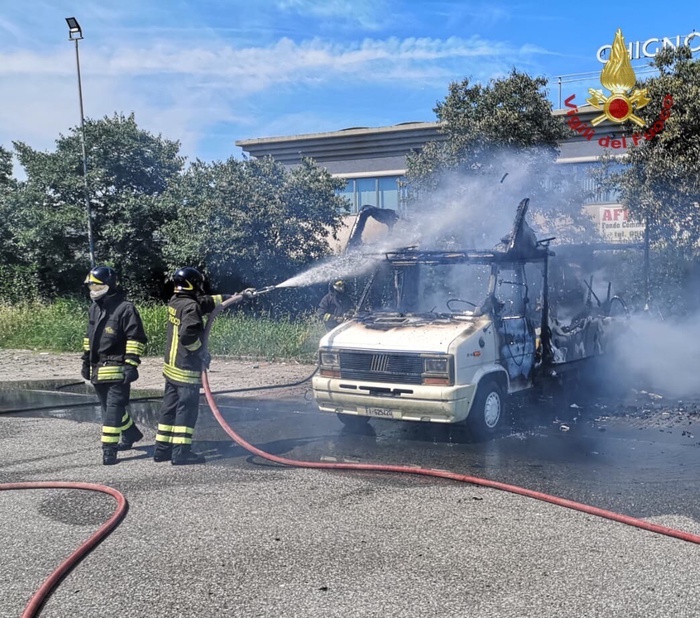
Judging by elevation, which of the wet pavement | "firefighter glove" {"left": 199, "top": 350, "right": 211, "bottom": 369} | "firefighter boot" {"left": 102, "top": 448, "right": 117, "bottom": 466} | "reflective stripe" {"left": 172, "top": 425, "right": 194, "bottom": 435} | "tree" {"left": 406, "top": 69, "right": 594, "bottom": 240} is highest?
"tree" {"left": 406, "top": 69, "right": 594, "bottom": 240}

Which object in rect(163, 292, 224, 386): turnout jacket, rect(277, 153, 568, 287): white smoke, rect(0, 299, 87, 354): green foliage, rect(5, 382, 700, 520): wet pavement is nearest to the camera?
rect(5, 382, 700, 520): wet pavement

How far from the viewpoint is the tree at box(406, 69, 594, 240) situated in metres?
15.9

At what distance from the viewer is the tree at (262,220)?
58.1 feet

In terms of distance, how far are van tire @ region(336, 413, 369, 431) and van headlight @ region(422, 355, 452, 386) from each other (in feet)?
4.39

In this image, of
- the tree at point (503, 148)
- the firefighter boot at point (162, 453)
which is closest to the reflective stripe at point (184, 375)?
the firefighter boot at point (162, 453)

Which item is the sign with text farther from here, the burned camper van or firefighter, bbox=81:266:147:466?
firefighter, bbox=81:266:147:466

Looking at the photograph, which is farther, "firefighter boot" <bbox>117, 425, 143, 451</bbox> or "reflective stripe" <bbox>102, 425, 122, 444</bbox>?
"firefighter boot" <bbox>117, 425, 143, 451</bbox>

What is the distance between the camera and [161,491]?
6.15 meters

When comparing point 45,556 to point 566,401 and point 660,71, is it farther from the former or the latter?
point 660,71

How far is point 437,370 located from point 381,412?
78 centimetres

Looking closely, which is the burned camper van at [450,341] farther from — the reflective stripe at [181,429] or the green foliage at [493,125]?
the green foliage at [493,125]

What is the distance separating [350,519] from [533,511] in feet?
4.45

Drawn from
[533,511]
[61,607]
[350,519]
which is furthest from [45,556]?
[533,511]

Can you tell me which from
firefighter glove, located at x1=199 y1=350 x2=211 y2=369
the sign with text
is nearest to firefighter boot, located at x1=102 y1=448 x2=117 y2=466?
firefighter glove, located at x1=199 y1=350 x2=211 y2=369
